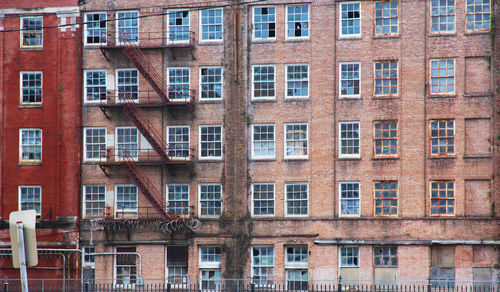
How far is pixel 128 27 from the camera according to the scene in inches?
1654

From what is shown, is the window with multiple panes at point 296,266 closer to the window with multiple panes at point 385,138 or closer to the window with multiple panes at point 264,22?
the window with multiple panes at point 385,138

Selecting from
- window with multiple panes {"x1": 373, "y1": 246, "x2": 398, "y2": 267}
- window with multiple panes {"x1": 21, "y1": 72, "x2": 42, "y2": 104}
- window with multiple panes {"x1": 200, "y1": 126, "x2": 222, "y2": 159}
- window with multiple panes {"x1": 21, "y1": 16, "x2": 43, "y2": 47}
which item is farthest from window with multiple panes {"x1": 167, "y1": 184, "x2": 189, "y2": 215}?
window with multiple panes {"x1": 21, "y1": 16, "x2": 43, "y2": 47}

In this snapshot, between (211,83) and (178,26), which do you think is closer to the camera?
(211,83)

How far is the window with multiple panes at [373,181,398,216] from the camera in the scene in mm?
39531

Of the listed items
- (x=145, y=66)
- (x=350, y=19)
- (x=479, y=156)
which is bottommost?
(x=479, y=156)

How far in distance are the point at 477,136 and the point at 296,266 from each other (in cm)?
1218

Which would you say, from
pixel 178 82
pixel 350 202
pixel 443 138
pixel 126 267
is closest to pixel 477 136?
pixel 443 138

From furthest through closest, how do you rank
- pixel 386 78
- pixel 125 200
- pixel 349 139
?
1. pixel 125 200
2. pixel 349 139
3. pixel 386 78

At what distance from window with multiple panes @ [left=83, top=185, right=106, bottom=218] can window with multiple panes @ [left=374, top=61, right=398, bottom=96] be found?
16740 millimetres

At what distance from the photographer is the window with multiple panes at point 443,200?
39.1 m

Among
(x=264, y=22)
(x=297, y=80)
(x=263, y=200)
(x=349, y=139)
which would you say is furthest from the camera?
(x=264, y=22)

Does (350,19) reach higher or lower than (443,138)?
higher

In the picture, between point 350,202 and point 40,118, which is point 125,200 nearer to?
point 40,118

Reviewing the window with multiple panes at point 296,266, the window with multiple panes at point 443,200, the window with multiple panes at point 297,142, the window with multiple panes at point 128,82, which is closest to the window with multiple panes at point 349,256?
the window with multiple panes at point 296,266
